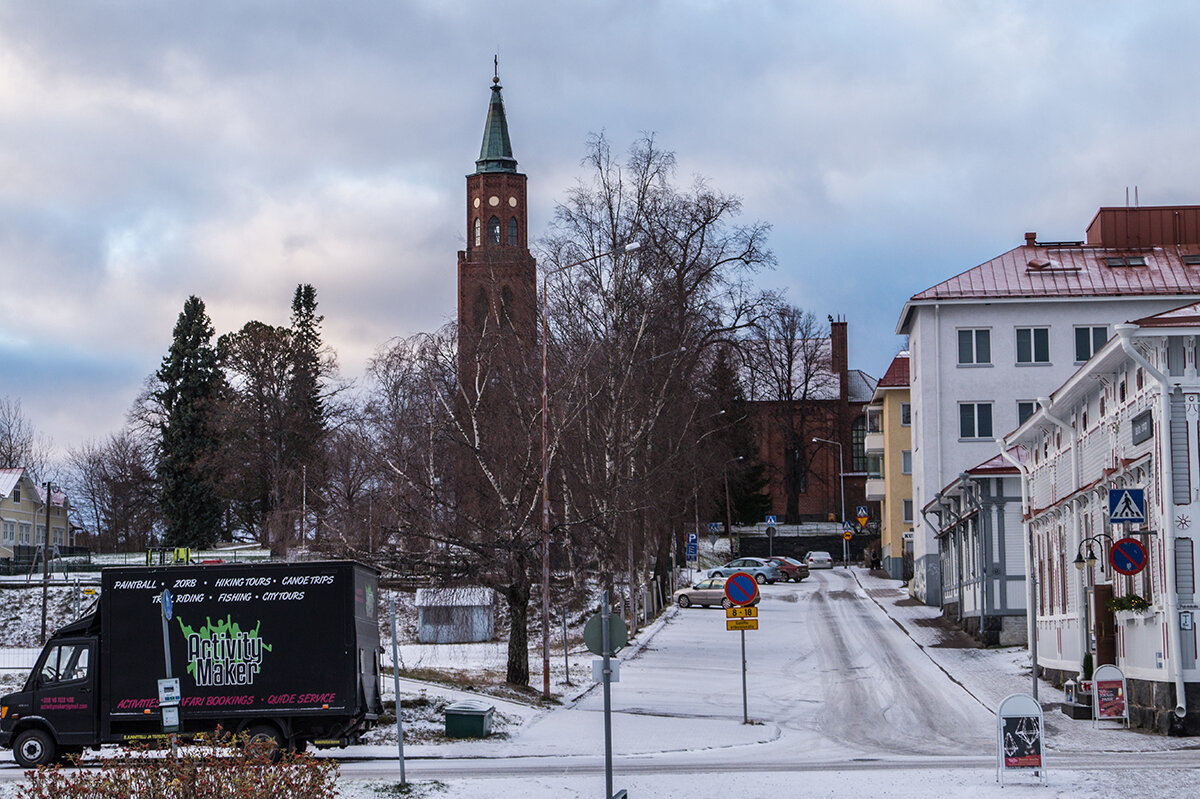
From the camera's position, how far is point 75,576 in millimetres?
65062

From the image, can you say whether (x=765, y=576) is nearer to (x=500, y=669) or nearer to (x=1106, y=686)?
(x=500, y=669)

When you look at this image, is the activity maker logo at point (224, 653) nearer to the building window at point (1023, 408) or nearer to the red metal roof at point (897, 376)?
the building window at point (1023, 408)

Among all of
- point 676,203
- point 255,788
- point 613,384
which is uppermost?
point 676,203

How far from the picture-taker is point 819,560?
8375 cm

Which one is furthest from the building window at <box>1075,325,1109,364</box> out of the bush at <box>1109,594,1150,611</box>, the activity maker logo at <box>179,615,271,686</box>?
the activity maker logo at <box>179,615,271,686</box>

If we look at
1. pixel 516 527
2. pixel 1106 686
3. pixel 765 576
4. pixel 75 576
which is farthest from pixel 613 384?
pixel 75 576

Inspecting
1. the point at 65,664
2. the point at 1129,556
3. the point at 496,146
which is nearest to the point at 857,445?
the point at 496,146

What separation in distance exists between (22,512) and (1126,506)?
287ft

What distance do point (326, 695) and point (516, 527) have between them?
963 cm

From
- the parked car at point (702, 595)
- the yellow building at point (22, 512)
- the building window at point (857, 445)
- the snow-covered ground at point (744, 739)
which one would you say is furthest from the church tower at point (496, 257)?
the yellow building at point (22, 512)

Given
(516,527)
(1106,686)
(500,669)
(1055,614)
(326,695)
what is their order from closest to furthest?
(326,695)
(1106,686)
(516,527)
(1055,614)
(500,669)

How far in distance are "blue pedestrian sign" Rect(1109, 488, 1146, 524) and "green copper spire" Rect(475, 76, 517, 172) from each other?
256ft

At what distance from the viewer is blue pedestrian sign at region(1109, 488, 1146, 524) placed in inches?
1000

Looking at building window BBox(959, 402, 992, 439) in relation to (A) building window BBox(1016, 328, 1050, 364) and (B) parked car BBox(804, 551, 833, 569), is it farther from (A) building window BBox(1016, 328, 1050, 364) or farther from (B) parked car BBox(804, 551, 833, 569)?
(B) parked car BBox(804, 551, 833, 569)
